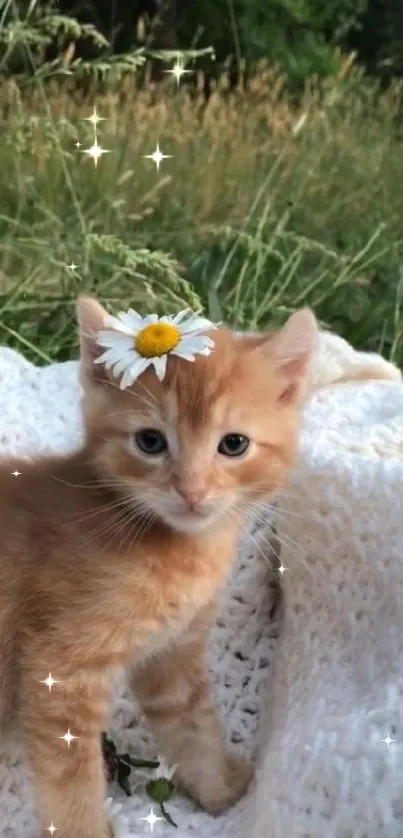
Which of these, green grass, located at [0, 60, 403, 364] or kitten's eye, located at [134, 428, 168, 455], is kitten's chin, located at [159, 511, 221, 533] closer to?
kitten's eye, located at [134, 428, 168, 455]

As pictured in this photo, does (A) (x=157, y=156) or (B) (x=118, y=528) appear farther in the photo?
(A) (x=157, y=156)

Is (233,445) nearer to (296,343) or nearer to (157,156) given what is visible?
(296,343)

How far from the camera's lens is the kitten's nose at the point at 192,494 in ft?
2.47

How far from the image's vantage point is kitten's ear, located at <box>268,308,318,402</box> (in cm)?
85

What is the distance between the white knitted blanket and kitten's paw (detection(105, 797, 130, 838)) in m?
0.01

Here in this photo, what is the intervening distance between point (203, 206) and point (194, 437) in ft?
2.97

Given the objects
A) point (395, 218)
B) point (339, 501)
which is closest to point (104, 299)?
point (395, 218)

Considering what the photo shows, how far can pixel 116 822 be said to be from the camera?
843mm

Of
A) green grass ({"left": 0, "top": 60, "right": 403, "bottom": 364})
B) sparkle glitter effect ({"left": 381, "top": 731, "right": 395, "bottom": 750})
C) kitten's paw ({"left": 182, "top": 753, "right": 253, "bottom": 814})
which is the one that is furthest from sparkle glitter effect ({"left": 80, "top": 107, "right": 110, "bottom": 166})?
sparkle glitter effect ({"left": 381, "top": 731, "right": 395, "bottom": 750})

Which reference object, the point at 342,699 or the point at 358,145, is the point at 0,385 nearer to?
the point at 342,699

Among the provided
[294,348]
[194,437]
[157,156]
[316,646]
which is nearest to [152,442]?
[194,437]

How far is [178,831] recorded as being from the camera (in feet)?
2.83

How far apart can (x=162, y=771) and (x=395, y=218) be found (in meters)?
1.05

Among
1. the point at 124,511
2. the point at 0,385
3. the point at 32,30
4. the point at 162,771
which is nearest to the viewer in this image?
the point at 124,511
